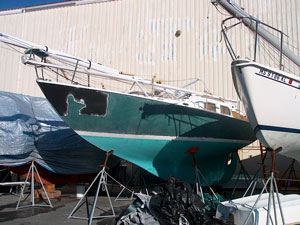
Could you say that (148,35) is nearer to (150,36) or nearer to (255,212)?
(150,36)

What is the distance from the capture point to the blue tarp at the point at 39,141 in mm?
8383

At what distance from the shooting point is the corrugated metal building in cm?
1352

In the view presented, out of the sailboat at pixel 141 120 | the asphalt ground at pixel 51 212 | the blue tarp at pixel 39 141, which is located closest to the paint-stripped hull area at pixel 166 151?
the sailboat at pixel 141 120

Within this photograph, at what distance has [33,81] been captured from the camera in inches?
628

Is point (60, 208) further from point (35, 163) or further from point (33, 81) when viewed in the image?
point (33, 81)

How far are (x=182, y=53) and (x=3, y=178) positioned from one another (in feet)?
31.5

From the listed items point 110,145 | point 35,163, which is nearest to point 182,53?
point 110,145

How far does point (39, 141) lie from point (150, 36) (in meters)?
8.22

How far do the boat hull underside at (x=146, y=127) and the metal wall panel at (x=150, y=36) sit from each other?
15.9 feet

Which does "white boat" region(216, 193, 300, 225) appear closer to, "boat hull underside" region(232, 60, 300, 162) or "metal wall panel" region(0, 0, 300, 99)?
"boat hull underside" region(232, 60, 300, 162)

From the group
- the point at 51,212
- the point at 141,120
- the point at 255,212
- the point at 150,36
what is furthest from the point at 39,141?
the point at 150,36

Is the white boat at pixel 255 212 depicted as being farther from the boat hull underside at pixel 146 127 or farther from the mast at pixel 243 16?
the mast at pixel 243 16

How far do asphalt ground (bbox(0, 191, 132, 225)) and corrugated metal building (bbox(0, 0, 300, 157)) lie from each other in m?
7.49

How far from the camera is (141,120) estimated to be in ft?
26.1
